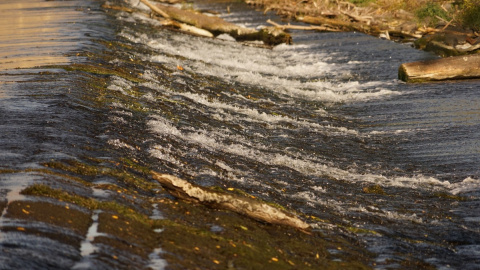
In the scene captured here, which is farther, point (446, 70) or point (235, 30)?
point (235, 30)

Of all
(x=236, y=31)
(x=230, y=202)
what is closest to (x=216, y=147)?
(x=230, y=202)

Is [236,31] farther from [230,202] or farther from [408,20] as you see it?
[230,202]

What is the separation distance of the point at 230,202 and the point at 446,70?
12.7 meters

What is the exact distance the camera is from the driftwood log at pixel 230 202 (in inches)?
303

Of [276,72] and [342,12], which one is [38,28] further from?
[342,12]

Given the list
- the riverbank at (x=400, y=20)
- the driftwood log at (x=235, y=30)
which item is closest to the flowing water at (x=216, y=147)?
the riverbank at (x=400, y=20)

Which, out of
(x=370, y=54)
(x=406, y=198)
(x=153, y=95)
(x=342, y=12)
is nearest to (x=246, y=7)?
(x=342, y=12)

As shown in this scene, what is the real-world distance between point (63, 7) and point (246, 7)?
16172mm

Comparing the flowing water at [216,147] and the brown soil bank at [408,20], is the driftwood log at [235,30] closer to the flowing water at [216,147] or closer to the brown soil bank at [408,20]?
the brown soil bank at [408,20]

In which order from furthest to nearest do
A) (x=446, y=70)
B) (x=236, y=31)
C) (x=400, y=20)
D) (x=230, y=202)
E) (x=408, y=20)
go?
(x=400, y=20) < (x=408, y=20) < (x=236, y=31) < (x=446, y=70) < (x=230, y=202)

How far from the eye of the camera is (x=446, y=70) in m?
18.8

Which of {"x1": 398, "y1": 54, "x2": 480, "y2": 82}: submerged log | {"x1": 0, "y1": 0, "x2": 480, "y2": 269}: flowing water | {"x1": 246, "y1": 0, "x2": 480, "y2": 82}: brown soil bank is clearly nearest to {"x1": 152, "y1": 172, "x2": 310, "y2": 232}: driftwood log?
{"x1": 0, "y1": 0, "x2": 480, "y2": 269}: flowing water

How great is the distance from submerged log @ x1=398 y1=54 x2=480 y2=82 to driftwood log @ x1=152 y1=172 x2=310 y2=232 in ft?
39.9

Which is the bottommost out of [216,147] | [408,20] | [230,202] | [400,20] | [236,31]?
[236,31]
